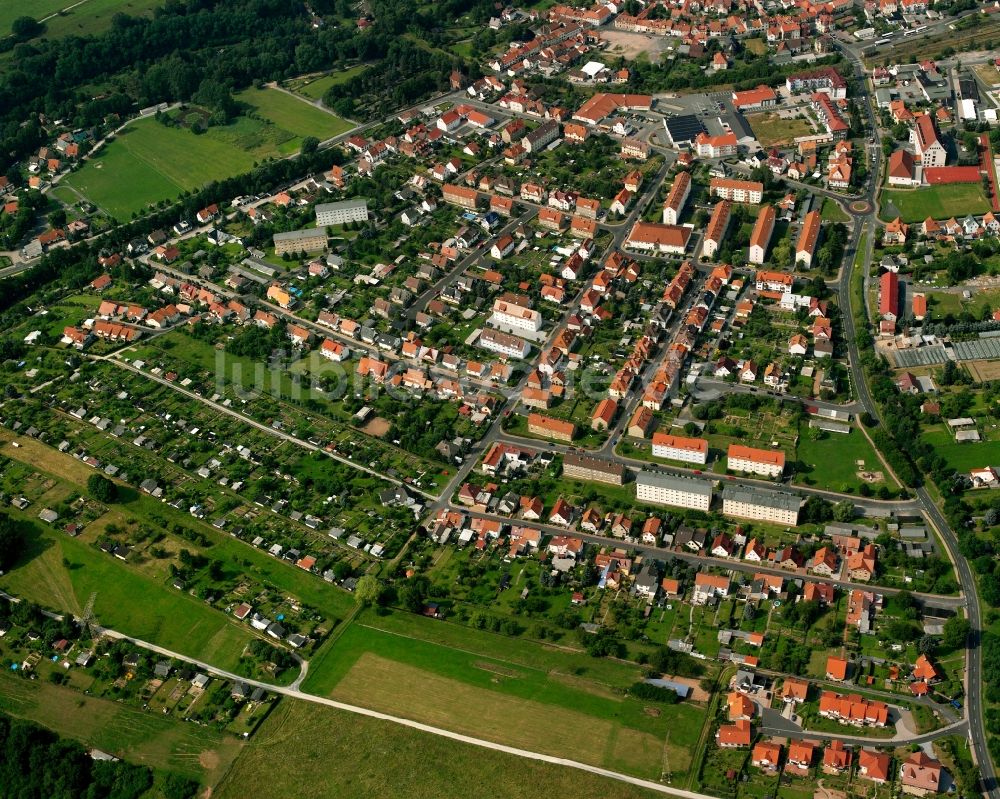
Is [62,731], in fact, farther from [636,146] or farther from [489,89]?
[489,89]

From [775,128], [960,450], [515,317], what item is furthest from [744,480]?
[775,128]

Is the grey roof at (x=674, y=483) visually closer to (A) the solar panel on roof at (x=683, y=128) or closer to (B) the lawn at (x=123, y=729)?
(B) the lawn at (x=123, y=729)

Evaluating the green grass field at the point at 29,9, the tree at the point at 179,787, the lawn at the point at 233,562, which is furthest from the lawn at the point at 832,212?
the green grass field at the point at 29,9

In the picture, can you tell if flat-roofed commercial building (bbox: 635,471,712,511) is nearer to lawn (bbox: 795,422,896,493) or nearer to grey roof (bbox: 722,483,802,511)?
grey roof (bbox: 722,483,802,511)

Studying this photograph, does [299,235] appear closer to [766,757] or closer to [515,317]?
[515,317]

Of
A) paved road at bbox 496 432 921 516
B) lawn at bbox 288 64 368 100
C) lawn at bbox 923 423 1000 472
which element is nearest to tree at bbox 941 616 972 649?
paved road at bbox 496 432 921 516

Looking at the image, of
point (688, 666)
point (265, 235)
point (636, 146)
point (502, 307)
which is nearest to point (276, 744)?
point (688, 666)
